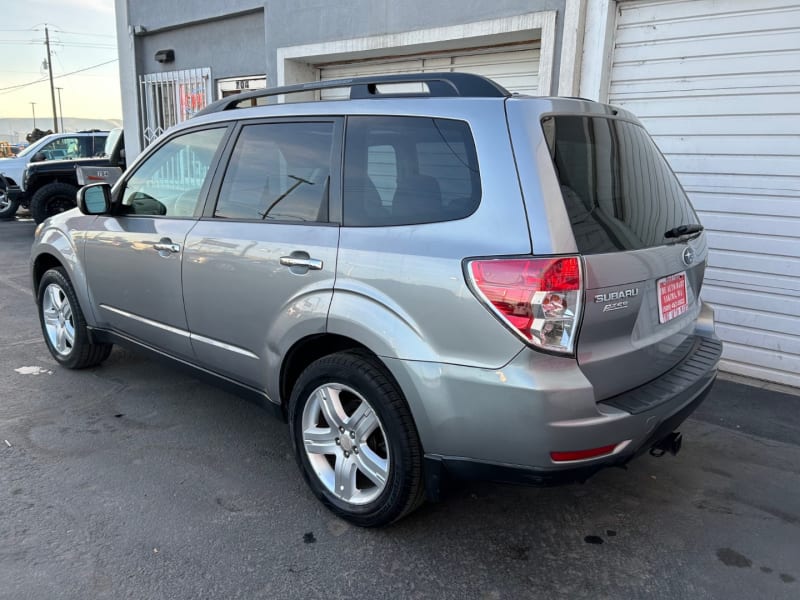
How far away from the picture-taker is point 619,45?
17.3ft

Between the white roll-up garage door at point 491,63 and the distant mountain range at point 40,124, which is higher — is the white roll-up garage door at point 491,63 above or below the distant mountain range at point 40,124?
below

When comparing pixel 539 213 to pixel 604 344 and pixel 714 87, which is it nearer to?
pixel 604 344

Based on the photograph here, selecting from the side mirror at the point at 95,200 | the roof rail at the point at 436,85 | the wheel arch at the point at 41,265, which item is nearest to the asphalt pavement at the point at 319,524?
the wheel arch at the point at 41,265

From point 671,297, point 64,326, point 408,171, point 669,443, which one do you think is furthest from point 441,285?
point 64,326

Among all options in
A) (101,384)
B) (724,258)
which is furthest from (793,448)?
(101,384)

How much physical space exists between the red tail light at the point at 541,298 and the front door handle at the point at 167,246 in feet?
6.51

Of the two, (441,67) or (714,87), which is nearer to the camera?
(714,87)

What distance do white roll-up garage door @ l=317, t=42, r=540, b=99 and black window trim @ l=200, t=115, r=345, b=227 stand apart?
3766 millimetres

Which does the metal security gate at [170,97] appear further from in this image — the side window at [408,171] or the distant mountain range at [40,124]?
the distant mountain range at [40,124]

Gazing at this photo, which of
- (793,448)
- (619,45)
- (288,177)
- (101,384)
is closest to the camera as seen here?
(288,177)

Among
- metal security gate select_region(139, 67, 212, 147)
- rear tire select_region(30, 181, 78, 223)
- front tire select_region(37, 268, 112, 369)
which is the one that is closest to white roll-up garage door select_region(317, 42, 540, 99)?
metal security gate select_region(139, 67, 212, 147)

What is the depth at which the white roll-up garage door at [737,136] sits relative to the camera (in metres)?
4.54

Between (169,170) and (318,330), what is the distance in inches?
67.0

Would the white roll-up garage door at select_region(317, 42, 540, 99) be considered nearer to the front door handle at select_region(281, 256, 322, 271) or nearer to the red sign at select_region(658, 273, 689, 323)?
the red sign at select_region(658, 273, 689, 323)
